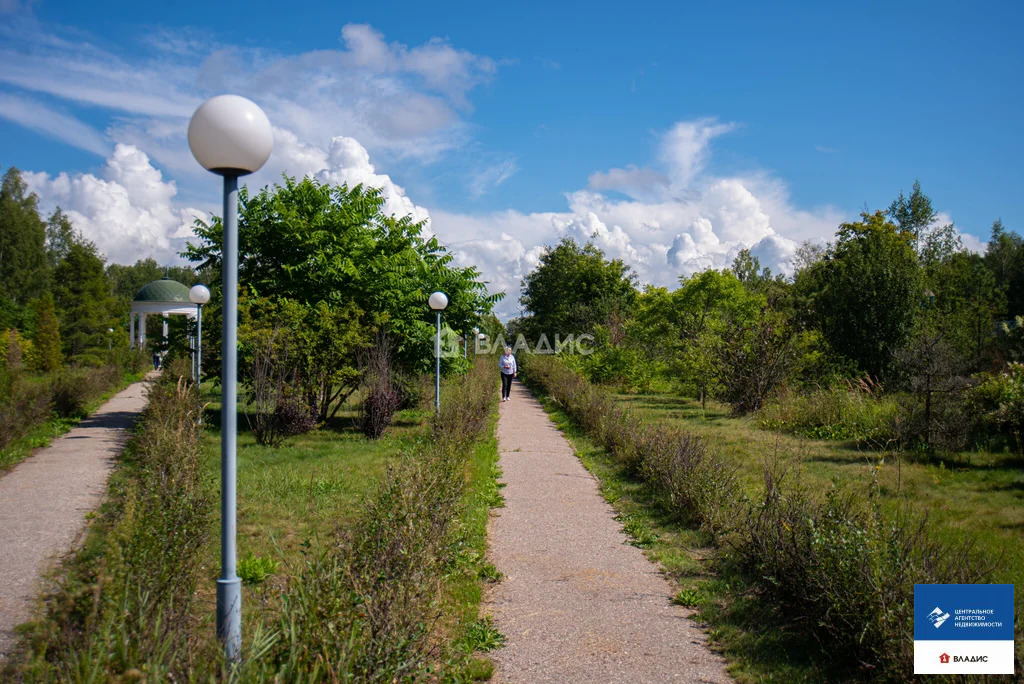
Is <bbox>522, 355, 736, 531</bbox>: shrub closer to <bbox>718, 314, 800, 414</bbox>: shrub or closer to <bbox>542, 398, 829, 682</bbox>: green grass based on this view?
<bbox>542, 398, 829, 682</bbox>: green grass

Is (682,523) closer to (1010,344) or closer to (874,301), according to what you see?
(874,301)

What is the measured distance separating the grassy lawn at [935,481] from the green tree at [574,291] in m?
26.4

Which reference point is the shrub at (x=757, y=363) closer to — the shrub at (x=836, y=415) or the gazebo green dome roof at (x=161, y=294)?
the shrub at (x=836, y=415)

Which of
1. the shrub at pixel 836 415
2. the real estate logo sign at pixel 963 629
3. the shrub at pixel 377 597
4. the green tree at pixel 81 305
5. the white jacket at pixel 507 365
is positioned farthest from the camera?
the green tree at pixel 81 305

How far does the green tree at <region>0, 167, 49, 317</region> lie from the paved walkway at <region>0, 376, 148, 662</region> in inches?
1377

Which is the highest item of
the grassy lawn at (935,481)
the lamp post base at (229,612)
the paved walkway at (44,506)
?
the lamp post base at (229,612)

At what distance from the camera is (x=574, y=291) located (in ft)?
134

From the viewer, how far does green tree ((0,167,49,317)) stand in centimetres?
4091

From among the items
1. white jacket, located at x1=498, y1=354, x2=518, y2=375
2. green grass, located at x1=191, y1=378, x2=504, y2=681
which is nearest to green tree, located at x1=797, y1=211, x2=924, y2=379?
white jacket, located at x1=498, y1=354, x2=518, y2=375

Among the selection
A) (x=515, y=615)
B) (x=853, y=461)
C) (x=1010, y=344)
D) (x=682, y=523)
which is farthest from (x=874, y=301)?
(x=515, y=615)

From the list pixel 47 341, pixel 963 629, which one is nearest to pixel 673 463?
pixel 963 629

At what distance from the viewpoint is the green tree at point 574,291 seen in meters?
38.5

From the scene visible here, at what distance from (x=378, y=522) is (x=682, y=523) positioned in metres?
3.62

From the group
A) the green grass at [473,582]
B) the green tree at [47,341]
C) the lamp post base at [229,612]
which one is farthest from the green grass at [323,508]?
the green tree at [47,341]
